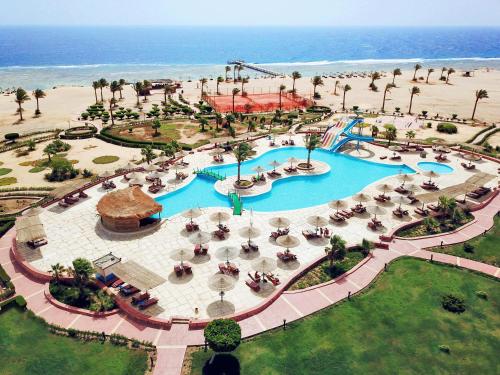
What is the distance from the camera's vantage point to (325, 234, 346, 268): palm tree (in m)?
29.1

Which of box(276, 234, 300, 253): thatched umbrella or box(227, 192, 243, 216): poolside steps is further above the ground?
box(276, 234, 300, 253): thatched umbrella

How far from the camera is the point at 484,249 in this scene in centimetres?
3253

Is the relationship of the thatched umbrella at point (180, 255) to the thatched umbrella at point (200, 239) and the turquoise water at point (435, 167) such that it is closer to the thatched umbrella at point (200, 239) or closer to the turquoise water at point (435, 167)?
A: the thatched umbrella at point (200, 239)

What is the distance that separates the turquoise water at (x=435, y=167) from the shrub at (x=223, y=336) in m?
39.0

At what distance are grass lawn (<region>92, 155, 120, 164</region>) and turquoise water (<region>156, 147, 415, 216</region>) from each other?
1520 centimetres

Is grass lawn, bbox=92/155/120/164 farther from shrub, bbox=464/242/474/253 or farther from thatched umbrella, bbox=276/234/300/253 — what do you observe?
shrub, bbox=464/242/474/253

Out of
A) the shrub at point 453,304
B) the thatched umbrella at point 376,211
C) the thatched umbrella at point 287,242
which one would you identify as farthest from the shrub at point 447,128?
the thatched umbrella at point 287,242

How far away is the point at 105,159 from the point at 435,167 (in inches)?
1827

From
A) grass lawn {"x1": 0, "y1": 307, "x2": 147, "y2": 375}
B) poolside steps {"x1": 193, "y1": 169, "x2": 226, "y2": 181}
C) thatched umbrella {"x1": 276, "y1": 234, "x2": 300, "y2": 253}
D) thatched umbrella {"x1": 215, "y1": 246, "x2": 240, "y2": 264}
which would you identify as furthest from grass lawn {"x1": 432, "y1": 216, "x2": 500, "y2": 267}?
grass lawn {"x1": 0, "y1": 307, "x2": 147, "y2": 375}

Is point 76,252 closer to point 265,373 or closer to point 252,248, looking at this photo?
point 252,248

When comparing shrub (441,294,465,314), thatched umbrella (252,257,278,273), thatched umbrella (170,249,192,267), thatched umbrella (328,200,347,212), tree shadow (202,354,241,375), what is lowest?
tree shadow (202,354,241,375)

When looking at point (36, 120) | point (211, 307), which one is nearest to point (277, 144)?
point (211, 307)

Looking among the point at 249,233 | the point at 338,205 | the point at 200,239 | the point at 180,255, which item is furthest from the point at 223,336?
the point at 338,205

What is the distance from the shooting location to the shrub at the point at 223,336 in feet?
66.7
